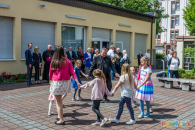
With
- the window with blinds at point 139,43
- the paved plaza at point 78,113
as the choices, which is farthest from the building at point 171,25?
the paved plaza at point 78,113

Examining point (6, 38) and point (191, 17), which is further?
point (191, 17)

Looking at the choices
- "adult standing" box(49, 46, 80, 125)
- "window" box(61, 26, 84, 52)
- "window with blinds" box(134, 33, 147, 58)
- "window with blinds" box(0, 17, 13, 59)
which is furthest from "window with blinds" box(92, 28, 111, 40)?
"adult standing" box(49, 46, 80, 125)

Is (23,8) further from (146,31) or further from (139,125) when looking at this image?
(146,31)

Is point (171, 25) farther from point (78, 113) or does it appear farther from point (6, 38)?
point (78, 113)

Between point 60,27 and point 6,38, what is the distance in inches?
147

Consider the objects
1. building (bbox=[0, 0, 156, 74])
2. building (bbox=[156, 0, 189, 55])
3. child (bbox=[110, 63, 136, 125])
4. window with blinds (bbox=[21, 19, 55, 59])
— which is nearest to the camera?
child (bbox=[110, 63, 136, 125])

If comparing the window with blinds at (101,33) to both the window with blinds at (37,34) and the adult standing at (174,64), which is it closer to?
the window with blinds at (37,34)

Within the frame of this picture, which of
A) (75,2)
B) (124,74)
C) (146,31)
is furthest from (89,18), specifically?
(124,74)

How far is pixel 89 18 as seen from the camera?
1744cm

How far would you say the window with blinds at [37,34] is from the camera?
44.6 feet

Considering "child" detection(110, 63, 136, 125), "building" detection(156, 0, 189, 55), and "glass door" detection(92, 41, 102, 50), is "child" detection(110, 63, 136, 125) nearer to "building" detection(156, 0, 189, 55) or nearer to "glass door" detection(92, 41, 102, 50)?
"glass door" detection(92, 41, 102, 50)

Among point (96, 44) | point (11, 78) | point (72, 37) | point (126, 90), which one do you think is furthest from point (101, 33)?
point (126, 90)

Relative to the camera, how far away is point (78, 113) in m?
6.72

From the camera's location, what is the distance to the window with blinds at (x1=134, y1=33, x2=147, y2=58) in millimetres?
23453
